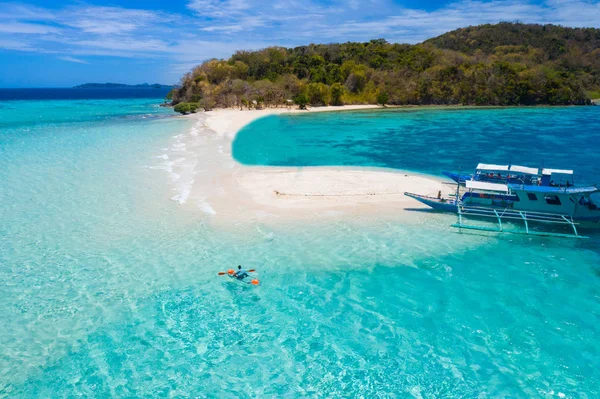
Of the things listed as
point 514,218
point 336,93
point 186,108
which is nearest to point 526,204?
point 514,218

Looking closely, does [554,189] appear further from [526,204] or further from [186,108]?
[186,108]

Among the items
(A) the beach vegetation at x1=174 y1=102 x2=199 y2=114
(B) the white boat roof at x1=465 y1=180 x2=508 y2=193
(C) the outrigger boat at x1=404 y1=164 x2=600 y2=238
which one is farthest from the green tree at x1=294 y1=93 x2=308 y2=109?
(B) the white boat roof at x1=465 y1=180 x2=508 y2=193

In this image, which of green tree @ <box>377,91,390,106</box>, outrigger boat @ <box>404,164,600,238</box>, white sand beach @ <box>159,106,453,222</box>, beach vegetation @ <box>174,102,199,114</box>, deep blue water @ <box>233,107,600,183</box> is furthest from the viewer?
green tree @ <box>377,91,390,106</box>

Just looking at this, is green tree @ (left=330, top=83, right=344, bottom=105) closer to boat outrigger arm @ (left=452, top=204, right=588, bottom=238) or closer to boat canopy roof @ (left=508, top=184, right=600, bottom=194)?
boat outrigger arm @ (left=452, top=204, right=588, bottom=238)

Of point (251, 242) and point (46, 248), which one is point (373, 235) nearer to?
point (251, 242)

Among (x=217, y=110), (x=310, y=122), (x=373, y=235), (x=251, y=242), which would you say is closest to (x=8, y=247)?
(x=251, y=242)

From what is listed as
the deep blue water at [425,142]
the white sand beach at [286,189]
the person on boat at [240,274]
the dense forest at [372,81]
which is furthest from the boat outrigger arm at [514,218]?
the dense forest at [372,81]
